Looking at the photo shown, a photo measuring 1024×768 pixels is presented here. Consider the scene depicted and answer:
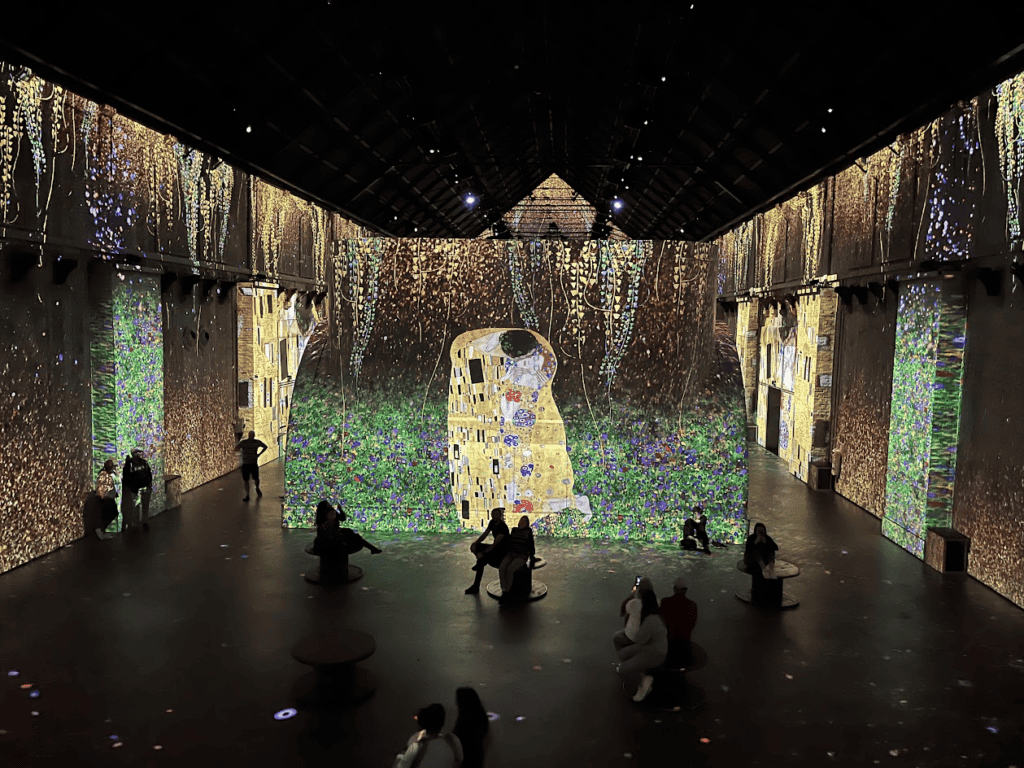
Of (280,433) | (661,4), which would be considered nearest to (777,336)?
(661,4)

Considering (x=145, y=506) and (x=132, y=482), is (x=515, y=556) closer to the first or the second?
(x=132, y=482)

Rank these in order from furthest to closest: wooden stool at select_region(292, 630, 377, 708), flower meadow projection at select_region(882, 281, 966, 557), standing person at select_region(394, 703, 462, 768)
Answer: flower meadow projection at select_region(882, 281, 966, 557), wooden stool at select_region(292, 630, 377, 708), standing person at select_region(394, 703, 462, 768)

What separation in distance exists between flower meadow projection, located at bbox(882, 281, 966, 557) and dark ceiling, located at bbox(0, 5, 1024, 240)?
2571 millimetres

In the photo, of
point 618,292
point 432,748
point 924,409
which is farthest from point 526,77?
point 432,748

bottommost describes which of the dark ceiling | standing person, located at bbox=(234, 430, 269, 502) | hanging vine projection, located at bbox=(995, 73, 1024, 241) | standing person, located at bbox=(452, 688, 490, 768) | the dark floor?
the dark floor

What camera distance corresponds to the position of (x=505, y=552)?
8078mm

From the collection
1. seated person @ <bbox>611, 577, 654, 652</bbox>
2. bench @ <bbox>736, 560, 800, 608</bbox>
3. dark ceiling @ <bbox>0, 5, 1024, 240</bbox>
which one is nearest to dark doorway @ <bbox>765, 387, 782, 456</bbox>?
dark ceiling @ <bbox>0, 5, 1024, 240</bbox>

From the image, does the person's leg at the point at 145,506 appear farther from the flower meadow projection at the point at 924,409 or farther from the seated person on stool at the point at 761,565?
the flower meadow projection at the point at 924,409

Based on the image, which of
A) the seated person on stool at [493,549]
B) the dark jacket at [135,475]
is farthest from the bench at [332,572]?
the dark jacket at [135,475]

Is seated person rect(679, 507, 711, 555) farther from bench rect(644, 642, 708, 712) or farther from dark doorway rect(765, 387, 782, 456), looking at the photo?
dark doorway rect(765, 387, 782, 456)

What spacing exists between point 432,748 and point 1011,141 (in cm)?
840

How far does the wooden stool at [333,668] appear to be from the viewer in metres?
5.62

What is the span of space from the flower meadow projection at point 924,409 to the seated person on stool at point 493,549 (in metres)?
5.52

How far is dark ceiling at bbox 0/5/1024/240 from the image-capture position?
8508 mm
